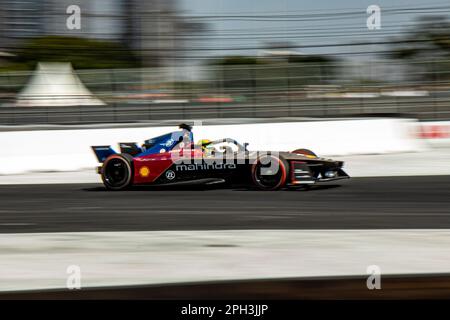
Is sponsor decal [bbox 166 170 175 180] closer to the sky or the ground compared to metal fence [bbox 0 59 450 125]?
closer to the ground

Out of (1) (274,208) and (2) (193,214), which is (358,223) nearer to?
(1) (274,208)

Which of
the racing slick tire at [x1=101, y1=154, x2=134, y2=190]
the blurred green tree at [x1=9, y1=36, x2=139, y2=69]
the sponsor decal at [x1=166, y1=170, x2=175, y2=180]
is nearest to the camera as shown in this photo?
the sponsor decal at [x1=166, y1=170, x2=175, y2=180]

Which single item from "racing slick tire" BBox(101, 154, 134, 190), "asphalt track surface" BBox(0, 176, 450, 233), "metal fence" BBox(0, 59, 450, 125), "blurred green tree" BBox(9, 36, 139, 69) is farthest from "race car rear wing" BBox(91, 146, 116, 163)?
"blurred green tree" BBox(9, 36, 139, 69)

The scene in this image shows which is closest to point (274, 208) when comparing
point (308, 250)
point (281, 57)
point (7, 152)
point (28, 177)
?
point (308, 250)

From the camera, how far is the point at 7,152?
50.7 ft

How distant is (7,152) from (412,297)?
41.7 ft

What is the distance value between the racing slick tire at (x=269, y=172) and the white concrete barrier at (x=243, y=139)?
4.94 meters

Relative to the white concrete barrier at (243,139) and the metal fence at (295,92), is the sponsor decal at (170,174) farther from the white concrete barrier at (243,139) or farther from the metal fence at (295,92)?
the metal fence at (295,92)

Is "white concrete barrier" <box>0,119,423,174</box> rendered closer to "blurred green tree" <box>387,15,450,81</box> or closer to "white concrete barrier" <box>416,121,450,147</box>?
"white concrete barrier" <box>416,121,450,147</box>

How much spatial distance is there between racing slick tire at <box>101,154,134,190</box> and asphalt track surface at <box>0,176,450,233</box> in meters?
0.19

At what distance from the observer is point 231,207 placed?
9.42 m

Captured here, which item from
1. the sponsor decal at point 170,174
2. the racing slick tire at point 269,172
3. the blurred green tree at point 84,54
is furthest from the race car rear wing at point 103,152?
the blurred green tree at point 84,54

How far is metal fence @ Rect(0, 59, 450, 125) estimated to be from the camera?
66.9 ft

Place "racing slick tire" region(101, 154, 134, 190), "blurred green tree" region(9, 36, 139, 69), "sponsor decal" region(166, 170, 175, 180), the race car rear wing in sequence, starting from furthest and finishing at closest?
"blurred green tree" region(9, 36, 139, 69), the race car rear wing, "racing slick tire" region(101, 154, 134, 190), "sponsor decal" region(166, 170, 175, 180)
